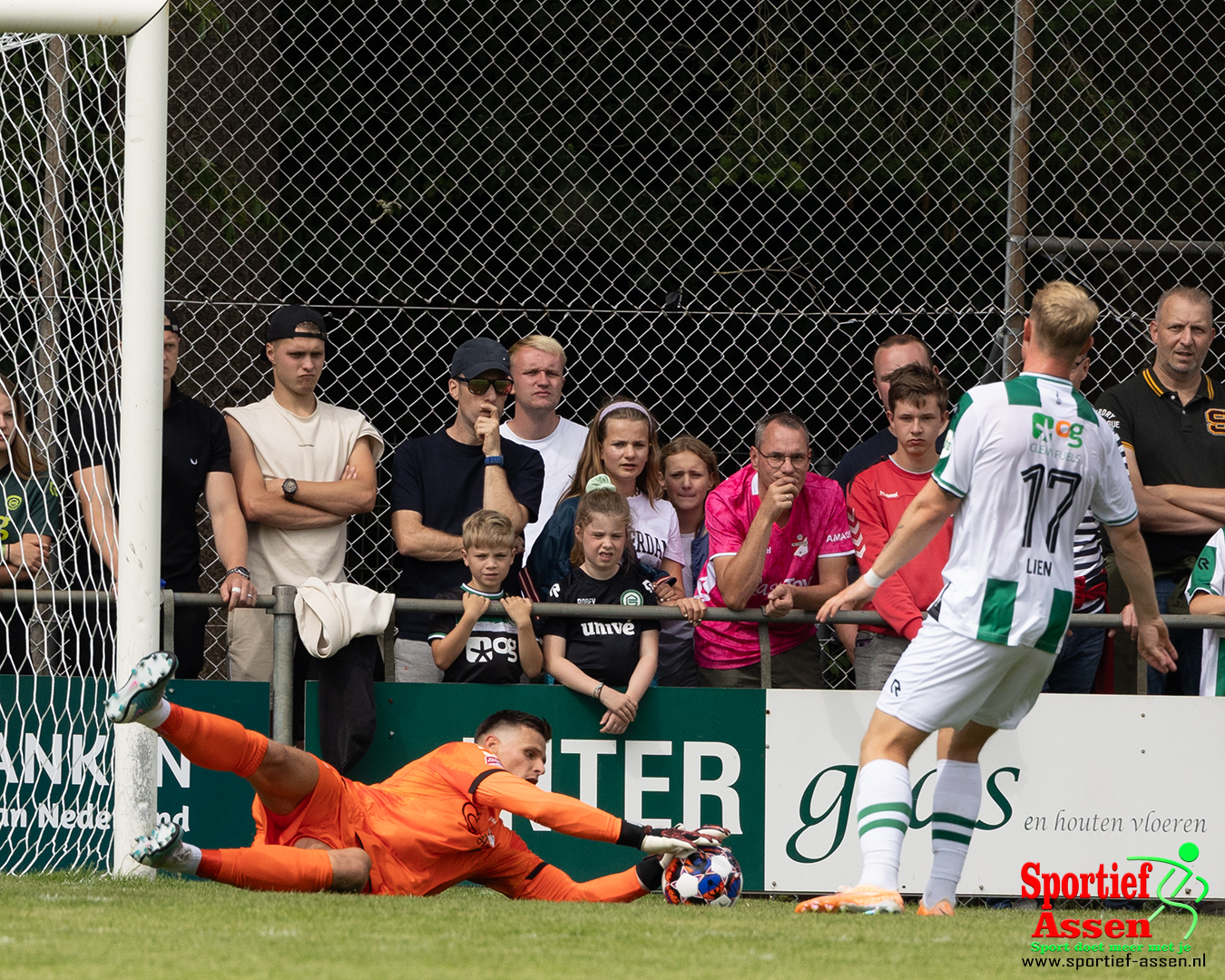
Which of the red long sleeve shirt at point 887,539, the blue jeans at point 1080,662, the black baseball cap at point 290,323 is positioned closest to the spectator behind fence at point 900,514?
the red long sleeve shirt at point 887,539

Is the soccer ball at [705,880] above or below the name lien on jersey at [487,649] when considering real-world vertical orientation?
below

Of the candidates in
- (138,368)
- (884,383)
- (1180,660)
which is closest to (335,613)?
(138,368)

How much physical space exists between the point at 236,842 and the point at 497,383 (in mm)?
2082

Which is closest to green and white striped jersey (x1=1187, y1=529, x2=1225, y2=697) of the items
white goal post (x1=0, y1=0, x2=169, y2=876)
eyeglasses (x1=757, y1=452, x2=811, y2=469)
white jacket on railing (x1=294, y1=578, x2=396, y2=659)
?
eyeglasses (x1=757, y1=452, x2=811, y2=469)

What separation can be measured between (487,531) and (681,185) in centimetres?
316

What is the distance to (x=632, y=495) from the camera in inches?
247

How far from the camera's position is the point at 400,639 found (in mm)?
6008

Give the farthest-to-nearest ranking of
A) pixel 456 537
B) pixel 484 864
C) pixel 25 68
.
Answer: pixel 456 537
pixel 25 68
pixel 484 864

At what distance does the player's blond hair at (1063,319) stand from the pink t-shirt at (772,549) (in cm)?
176

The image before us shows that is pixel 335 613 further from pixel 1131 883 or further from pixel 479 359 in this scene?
pixel 1131 883

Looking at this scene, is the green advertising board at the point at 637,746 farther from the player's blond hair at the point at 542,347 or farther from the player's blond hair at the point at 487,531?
the player's blond hair at the point at 542,347

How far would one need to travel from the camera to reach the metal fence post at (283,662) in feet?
18.6

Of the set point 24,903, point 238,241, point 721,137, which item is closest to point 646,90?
point 721,137

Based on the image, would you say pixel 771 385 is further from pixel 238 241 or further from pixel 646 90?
pixel 238 241
